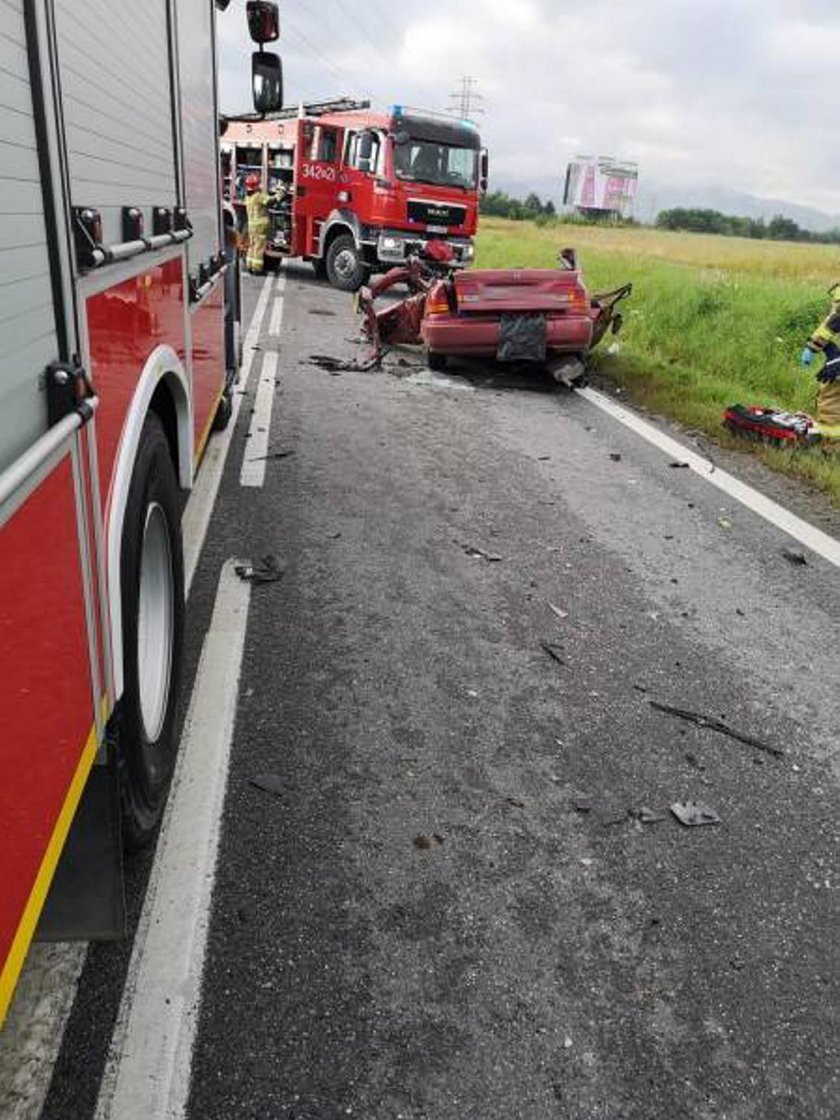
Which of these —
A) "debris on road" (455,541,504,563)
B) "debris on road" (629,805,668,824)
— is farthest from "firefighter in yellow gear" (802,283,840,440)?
"debris on road" (629,805,668,824)

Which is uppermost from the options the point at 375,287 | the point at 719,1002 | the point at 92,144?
the point at 92,144

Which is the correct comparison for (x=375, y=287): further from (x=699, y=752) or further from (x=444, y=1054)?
(x=444, y=1054)

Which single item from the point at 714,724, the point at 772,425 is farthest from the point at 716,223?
the point at 714,724

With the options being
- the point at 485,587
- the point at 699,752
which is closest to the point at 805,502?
the point at 485,587

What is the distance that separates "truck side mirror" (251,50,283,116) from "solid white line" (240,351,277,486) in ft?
7.48

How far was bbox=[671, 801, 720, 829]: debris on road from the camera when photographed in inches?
115

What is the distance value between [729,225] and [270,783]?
116612mm

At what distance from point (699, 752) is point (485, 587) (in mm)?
1561

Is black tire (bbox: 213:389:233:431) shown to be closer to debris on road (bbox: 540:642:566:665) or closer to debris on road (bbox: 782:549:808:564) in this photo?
debris on road (bbox: 540:642:566:665)

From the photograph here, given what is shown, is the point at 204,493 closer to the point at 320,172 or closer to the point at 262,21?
the point at 262,21

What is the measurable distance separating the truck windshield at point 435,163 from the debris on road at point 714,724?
14.3m

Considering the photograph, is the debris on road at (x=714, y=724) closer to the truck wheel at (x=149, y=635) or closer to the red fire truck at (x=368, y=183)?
the truck wheel at (x=149, y=635)

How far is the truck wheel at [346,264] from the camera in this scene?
1658 cm

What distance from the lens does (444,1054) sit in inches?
82.2
